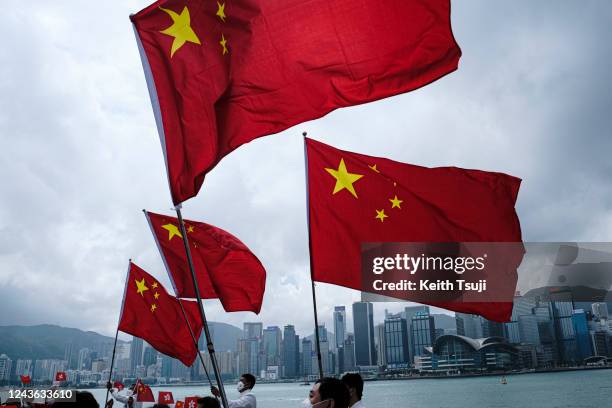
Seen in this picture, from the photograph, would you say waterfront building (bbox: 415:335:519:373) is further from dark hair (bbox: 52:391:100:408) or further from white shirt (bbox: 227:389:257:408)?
dark hair (bbox: 52:391:100:408)

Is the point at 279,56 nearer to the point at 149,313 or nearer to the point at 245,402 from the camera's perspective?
the point at 245,402

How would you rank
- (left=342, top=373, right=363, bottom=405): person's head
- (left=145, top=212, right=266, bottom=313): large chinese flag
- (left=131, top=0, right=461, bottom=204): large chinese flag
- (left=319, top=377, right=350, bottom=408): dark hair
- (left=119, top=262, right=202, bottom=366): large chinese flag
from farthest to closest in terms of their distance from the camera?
1. (left=119, top=262, right=202, bottom=366): large chinese flag
2. (left=145, top=212, right=266, bottom=313): large chinese flag
3. (left=342, top=373, right=363, bottom=405): person's head
4. (left=131, top=0, right=461, bottom=204): large chinese flag
5. (left=319, top=377, right=350, bottom=408): dark hair

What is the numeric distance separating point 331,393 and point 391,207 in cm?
566

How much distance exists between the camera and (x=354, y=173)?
31.3 ft

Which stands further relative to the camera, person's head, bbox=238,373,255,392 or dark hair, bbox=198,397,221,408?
person's head, bbox=238,373,255,392

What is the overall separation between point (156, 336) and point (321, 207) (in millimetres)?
7307

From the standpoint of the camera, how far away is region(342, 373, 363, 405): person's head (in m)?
6.09

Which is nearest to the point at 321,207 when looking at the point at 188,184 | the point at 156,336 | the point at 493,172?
the point at 493,172

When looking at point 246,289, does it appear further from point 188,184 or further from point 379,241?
point 188,184

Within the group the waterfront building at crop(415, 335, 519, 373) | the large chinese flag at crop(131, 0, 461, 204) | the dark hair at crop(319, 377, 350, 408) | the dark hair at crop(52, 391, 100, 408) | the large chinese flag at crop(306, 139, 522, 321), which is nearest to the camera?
the dark hair at crop(52, 391, 100, 408)

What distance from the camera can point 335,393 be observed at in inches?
160

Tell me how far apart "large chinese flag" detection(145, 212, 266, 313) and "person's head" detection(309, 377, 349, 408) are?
7681 mm

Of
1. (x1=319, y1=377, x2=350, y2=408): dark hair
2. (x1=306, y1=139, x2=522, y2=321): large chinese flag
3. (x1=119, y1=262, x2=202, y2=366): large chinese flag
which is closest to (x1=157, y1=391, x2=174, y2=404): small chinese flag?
(x1=119, y1=262, x2=202, y2=366): large chinese flag

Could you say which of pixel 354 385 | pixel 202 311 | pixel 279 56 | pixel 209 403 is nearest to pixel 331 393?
pixel 202 311
